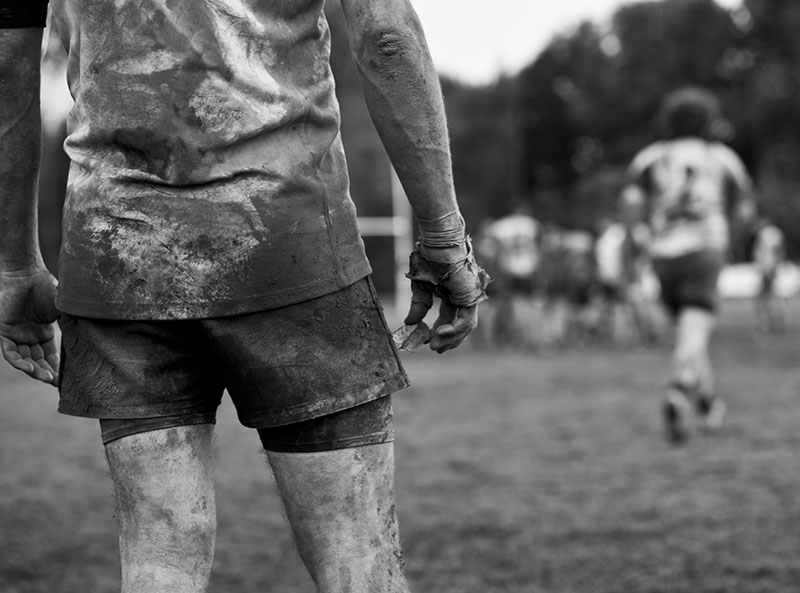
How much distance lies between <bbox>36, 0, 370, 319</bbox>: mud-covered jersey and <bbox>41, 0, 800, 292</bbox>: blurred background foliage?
1303 inches

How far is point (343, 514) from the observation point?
236 cm

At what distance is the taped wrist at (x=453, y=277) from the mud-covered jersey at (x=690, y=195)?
588cm

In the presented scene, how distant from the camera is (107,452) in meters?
2.38

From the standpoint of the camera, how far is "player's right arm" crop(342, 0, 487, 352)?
233 centimetres

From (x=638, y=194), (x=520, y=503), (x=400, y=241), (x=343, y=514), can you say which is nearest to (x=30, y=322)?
(x=343, y=514)

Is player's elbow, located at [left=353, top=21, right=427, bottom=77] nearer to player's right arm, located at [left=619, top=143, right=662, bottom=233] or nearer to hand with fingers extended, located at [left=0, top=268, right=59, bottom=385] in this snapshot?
hand with fingers extended, located at [left=0, top=268, right=59, bottom=385]

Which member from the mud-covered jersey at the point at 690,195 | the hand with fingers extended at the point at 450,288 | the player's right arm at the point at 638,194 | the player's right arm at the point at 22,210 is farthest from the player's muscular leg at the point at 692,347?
the player's right arm at the point at 22,210

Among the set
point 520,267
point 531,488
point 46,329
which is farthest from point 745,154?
point 46,329

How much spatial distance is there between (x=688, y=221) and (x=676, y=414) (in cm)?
130

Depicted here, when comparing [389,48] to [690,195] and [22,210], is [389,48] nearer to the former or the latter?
[22,210]

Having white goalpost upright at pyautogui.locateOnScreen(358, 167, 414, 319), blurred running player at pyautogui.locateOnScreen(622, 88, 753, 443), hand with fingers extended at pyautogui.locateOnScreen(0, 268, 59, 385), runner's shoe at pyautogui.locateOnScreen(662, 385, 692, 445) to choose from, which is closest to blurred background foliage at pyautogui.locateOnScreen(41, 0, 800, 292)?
white goalpost upright at pyautogui.locateOnScreen(358, 167, 414, 319)

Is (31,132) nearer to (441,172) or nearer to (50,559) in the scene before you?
(441,172)

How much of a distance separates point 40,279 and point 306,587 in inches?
94.1

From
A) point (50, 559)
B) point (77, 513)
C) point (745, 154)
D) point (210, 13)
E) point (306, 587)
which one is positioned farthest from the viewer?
point (745, 154)
